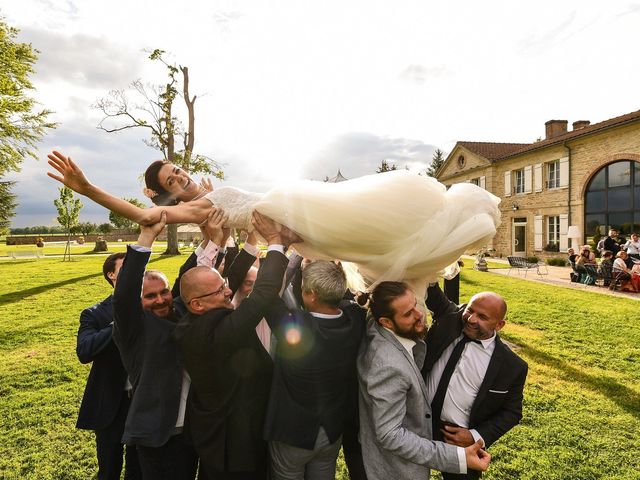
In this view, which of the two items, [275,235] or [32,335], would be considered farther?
[32,335]

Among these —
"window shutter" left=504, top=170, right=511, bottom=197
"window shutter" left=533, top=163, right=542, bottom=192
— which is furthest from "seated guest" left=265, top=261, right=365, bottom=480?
"window shutter" left=504, top=170, right=511, bottom=197

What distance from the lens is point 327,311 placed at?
6.92 ft

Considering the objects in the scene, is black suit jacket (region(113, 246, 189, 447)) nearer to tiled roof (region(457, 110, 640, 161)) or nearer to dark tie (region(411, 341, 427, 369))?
dark tie (region(411, 341, 427, 369))

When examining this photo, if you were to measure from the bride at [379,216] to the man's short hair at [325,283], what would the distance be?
0.10m

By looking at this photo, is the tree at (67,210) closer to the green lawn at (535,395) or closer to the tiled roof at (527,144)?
the green lawn at (535,395)

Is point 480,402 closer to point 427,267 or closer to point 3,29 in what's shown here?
point 427,267

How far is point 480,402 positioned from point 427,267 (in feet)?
2.99

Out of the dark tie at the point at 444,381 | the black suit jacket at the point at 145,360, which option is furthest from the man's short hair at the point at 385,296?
the black suit jacket at the point at 145,360

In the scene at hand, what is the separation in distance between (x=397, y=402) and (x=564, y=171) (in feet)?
85.0

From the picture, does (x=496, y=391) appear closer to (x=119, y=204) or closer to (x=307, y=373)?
(x=307, y=373)

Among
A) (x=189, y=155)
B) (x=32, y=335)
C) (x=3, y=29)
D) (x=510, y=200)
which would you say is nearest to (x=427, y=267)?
(x=32, y=335)

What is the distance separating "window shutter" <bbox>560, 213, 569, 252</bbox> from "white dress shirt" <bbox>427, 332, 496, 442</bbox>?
2420 cm

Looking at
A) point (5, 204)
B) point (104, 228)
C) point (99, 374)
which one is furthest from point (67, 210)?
point (104, 228)

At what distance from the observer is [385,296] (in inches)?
80.1
